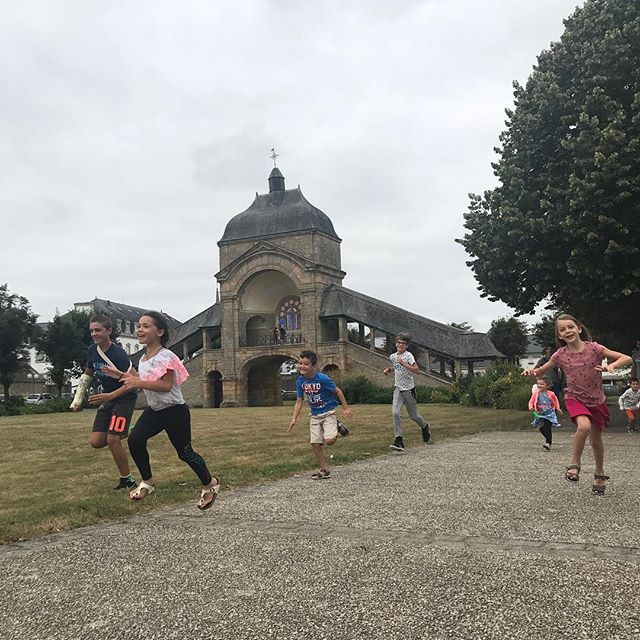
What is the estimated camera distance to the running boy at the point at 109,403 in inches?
282

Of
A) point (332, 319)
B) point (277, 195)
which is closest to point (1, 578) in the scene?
point (332, 319)

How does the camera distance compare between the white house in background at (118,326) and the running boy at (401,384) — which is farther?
the white house in background at (118,326)

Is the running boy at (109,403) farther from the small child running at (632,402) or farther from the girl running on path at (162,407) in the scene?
the small child running at (632,402)

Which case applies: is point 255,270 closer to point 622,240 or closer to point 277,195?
point 277,195

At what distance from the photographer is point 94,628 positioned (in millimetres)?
3189

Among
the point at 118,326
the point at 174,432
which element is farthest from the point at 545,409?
the point at 118,326

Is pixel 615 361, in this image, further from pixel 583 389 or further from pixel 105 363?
pixel 105 363

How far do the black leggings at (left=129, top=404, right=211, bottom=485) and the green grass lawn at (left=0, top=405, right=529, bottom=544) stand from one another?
617mm

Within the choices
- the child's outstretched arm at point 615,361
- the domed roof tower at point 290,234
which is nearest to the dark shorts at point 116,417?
the child's outstretched arm at point 615,361

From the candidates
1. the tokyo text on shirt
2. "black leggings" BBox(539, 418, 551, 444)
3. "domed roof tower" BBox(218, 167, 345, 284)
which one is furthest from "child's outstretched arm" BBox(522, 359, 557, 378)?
"domed roof tower" BBox(218, 167, 345, 284)

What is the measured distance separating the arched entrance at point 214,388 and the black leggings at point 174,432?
4215 centimetres

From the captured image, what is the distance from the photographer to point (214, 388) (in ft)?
161

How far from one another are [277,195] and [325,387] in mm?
44848

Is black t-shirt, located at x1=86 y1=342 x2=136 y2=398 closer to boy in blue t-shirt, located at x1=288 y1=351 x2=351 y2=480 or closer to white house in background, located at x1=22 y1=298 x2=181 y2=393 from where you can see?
boy in blue t-shirt, located at x1=288 y1=351 x2=351 y2=480
